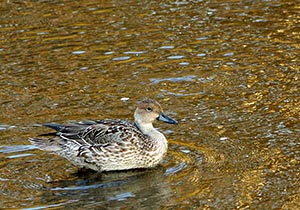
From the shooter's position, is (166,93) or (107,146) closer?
(107,146)

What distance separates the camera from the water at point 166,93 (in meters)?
8.80

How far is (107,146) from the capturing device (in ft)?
31.5

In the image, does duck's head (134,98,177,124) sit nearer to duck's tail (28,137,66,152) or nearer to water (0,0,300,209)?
water (0,0,300,209)

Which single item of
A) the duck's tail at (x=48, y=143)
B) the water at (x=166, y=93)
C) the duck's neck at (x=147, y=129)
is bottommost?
the water at (x=166, y=93)

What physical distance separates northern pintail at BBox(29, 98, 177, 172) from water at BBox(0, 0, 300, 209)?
5.2 inches

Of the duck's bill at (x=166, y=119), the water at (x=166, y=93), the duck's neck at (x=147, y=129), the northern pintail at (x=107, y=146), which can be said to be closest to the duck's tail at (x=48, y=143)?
the northern pintail at (x=107, y=146)

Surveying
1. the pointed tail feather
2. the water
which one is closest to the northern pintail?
the pointed tail feather

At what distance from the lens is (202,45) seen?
13.5 meters

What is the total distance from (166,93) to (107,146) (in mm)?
2342

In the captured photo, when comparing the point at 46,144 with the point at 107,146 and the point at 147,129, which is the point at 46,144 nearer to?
the point at 107,146

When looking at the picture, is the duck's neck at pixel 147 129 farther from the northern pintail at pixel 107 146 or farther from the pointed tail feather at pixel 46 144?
the pointed tail feather at pixel 46 144

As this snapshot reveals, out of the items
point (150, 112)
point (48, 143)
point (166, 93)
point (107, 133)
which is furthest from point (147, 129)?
point (166, 93)

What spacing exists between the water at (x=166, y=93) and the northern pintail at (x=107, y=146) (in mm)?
133

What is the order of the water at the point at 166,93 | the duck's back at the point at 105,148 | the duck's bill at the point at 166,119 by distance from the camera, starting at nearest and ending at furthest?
the water at the point at 166,93
the duck's back at the point at 105,148
the duck's bill at the point at 166,119
